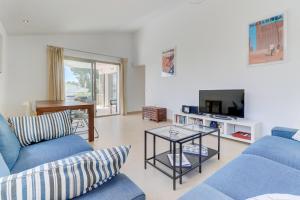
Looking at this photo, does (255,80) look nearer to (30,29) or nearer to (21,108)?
(30,29)

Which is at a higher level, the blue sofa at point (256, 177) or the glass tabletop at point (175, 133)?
the glass tabletop at point (175, 133)

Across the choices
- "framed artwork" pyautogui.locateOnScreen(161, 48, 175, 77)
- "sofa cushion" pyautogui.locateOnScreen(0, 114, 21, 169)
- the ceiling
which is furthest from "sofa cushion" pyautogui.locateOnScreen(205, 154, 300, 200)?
→ "framed artwork" pyautogui.locateOnScreen(161, 48, 175, 77)

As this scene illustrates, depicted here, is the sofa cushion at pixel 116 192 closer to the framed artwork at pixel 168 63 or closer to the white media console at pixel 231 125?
the white media console at pixel 231 125

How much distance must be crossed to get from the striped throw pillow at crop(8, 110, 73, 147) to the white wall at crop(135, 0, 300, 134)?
10.9 ft

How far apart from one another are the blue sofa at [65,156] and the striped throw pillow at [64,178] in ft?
0.20

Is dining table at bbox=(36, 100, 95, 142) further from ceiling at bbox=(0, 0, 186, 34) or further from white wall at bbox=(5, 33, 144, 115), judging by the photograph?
white wall at bbox=(5, 33, 144, 115)

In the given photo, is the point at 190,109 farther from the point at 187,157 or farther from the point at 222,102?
the point at 187,157

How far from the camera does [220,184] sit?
44.5 inches

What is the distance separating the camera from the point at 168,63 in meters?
5.23

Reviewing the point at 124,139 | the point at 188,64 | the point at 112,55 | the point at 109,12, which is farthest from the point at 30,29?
the point at 188,64

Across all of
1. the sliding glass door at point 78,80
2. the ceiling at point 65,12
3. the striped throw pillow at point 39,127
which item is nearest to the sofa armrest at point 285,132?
the striped throw pillow at point 39,127

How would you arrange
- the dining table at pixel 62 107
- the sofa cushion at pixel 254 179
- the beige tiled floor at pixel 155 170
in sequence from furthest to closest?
the dining table at pixel 62 107
the beige tiled floor at pixel 155 170
the sofa cushion at pixel 254 179

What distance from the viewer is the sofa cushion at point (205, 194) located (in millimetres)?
947

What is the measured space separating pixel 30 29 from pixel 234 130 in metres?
5.28
